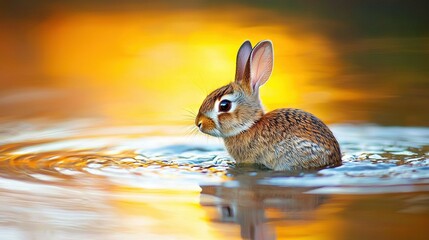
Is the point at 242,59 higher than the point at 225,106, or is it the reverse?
the point at 242,59

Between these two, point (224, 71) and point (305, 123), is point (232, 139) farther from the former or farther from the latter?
point (224, 71)

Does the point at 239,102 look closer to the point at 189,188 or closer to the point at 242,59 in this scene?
the point at 242,59

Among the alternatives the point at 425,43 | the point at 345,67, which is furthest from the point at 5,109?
the point at 425,43

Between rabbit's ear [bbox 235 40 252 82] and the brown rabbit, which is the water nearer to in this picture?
the brown rabbit

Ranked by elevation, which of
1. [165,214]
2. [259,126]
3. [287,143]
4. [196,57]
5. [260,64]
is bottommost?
[165,214]

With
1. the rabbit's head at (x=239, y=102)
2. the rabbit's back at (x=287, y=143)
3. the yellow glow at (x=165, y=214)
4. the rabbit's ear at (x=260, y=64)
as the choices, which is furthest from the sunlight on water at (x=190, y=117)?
the rabbit's ear at (x=260, y=64)

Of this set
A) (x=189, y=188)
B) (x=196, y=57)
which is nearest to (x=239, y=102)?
(x=189, y=188)
